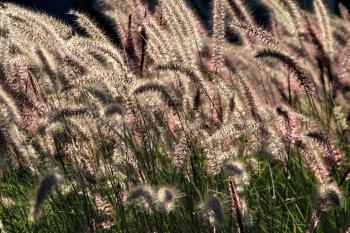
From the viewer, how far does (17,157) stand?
427cm

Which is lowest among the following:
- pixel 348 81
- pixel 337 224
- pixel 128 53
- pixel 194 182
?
pixel 337 224

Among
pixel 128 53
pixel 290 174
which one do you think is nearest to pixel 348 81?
pixel 290 174

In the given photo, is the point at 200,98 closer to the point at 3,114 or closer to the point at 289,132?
the point at 289,132

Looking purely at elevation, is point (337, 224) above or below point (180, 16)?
below

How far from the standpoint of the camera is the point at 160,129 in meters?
3.89

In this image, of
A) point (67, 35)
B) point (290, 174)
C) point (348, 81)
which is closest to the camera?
point (290, 174)

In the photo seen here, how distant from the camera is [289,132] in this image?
345cm

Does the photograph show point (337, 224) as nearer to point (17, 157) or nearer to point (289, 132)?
point (289, 132)

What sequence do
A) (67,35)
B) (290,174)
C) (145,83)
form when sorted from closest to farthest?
(145,83) → (290,174) → (67,35)

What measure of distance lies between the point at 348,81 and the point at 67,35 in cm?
150

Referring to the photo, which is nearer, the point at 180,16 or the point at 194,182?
the point at 194,182

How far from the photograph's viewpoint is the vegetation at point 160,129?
11.3 ft

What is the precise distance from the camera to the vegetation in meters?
3.45

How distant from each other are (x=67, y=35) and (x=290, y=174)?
4.18 ft
